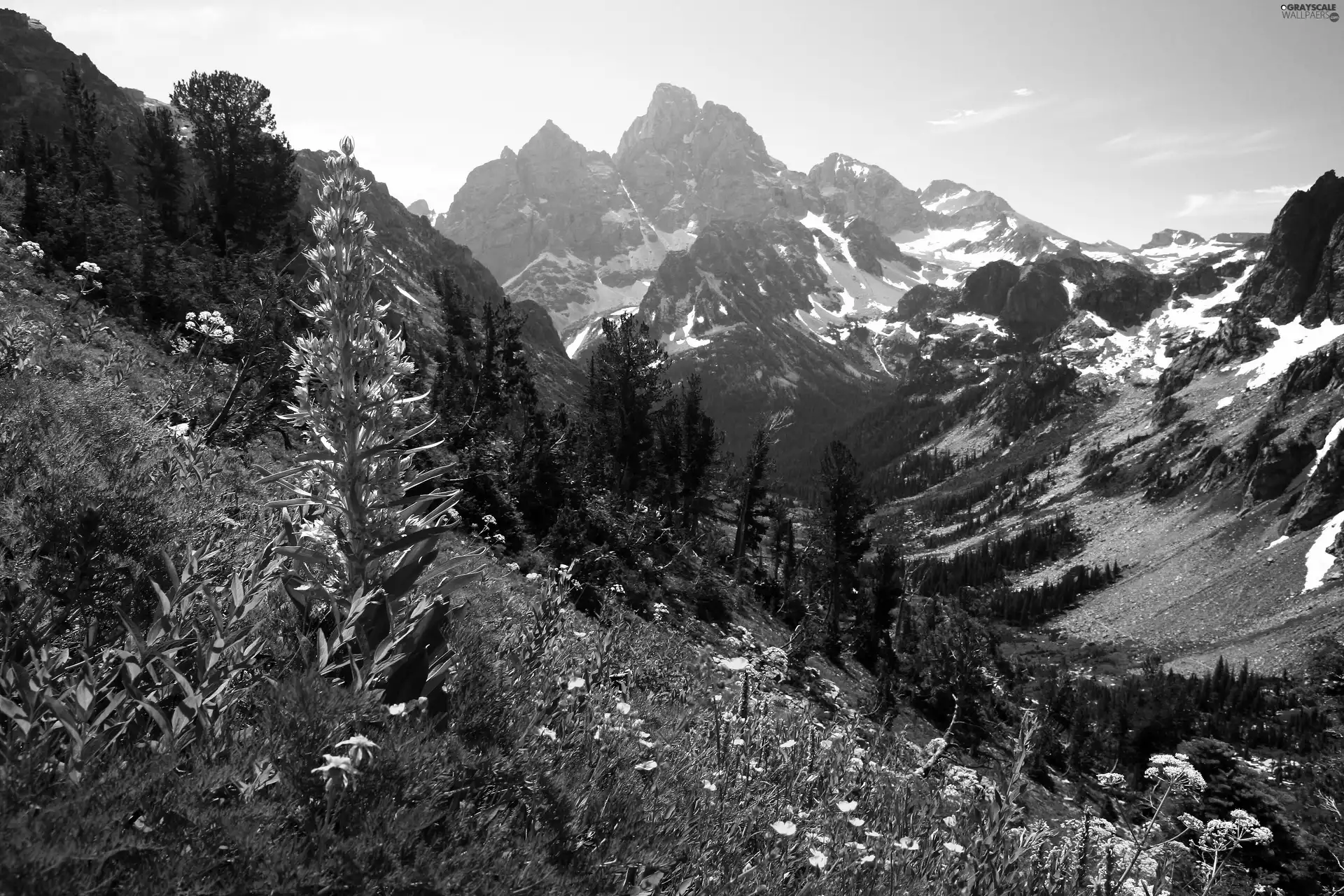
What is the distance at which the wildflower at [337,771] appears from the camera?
6.57 feet

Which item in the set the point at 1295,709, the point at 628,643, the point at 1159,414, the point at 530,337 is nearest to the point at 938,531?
the point at 1159,414

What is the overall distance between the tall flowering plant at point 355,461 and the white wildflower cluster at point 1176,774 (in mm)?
5719

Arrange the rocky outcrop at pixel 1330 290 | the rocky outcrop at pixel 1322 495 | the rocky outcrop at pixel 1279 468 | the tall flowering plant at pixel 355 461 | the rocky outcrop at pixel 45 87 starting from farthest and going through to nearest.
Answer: the rocky outcrop at pixel 1330 290
the rocky outcrop at pixel 1279 468
the rocky outcrop at pixel 1322 495
the rocky outcrop at pixel 45 87
the tall flowering plant at pixel 355 461

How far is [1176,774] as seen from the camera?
5152 mm

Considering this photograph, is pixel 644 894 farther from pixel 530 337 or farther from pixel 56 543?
pixel 530 337

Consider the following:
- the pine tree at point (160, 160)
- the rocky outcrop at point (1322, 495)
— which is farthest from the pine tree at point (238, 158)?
the rocky outcrop at point (1322, 495)

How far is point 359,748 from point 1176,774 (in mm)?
5994

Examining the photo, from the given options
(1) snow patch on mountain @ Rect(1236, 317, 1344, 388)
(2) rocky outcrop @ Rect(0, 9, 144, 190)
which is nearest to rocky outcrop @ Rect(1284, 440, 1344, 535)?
(1) snow patch on mountain @ Rect(1236, 317, 1344, 388)

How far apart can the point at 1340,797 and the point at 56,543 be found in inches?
1245

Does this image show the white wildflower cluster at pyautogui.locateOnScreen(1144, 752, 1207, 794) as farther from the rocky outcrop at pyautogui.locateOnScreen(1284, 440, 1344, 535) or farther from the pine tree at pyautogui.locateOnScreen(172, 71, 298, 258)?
the rocky outcrop at pyautogui.locateOnScreen(1284, 440, 1344, 535)

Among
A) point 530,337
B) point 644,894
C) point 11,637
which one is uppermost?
point 530,337

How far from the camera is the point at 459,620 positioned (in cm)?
413

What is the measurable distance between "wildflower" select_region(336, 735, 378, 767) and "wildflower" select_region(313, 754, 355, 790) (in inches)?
0.9

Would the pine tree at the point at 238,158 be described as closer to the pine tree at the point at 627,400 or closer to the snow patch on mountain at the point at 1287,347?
the pine tree at the point at 627,400
